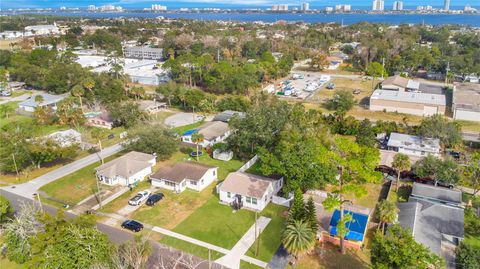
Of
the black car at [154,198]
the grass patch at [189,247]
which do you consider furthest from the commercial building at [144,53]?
the grass patch at [189,247]

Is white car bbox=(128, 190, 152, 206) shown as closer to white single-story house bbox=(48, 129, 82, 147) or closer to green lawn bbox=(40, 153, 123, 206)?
green lawn bbox=(40, 153, 123, 206)

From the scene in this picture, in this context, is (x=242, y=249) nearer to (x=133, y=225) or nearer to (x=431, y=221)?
(x=133, y=225)

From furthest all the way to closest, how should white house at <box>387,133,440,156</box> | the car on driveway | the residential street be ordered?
white house at <box>387,133,440,156</box>
the residential street
the car on driveway

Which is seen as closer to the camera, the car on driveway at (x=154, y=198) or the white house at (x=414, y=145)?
the car on driveway at (x=154, y=198)

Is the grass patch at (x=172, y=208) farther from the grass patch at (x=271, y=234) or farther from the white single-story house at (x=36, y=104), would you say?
the white single-story house at (x=36, y=104)

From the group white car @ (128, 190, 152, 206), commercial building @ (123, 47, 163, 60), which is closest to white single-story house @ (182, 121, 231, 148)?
white car @ (128, 190, 152, 206)
